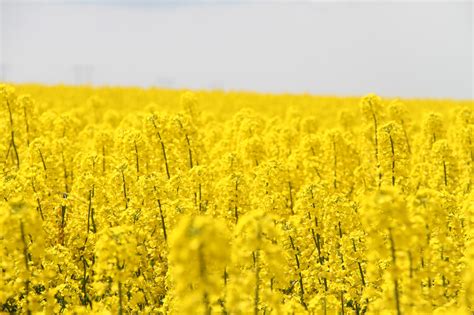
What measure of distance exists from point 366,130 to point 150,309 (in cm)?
814

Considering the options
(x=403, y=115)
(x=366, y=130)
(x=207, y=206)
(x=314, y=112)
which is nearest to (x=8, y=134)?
(x=207, y=206)

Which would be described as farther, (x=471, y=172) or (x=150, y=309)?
(x=471, y=172)

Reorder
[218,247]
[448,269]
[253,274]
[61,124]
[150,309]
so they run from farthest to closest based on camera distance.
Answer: [61,124]
[150,309]
[448,269]
[253,274]
[218,247]

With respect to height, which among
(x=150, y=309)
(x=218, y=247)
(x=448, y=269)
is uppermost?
(x=218, y=247)

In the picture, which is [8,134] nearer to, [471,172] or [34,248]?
[34,248]

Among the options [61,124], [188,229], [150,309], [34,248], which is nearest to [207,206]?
[150,309]

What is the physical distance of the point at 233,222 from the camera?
9688 millimetres

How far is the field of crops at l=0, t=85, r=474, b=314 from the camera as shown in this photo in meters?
5.88

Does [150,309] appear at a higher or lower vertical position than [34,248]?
lower

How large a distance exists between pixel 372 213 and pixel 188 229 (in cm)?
175

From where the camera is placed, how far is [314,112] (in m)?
33.8

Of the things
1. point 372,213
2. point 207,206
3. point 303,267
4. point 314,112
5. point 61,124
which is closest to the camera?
point 372,213

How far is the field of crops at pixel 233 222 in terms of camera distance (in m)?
5.88

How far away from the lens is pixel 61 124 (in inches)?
623
